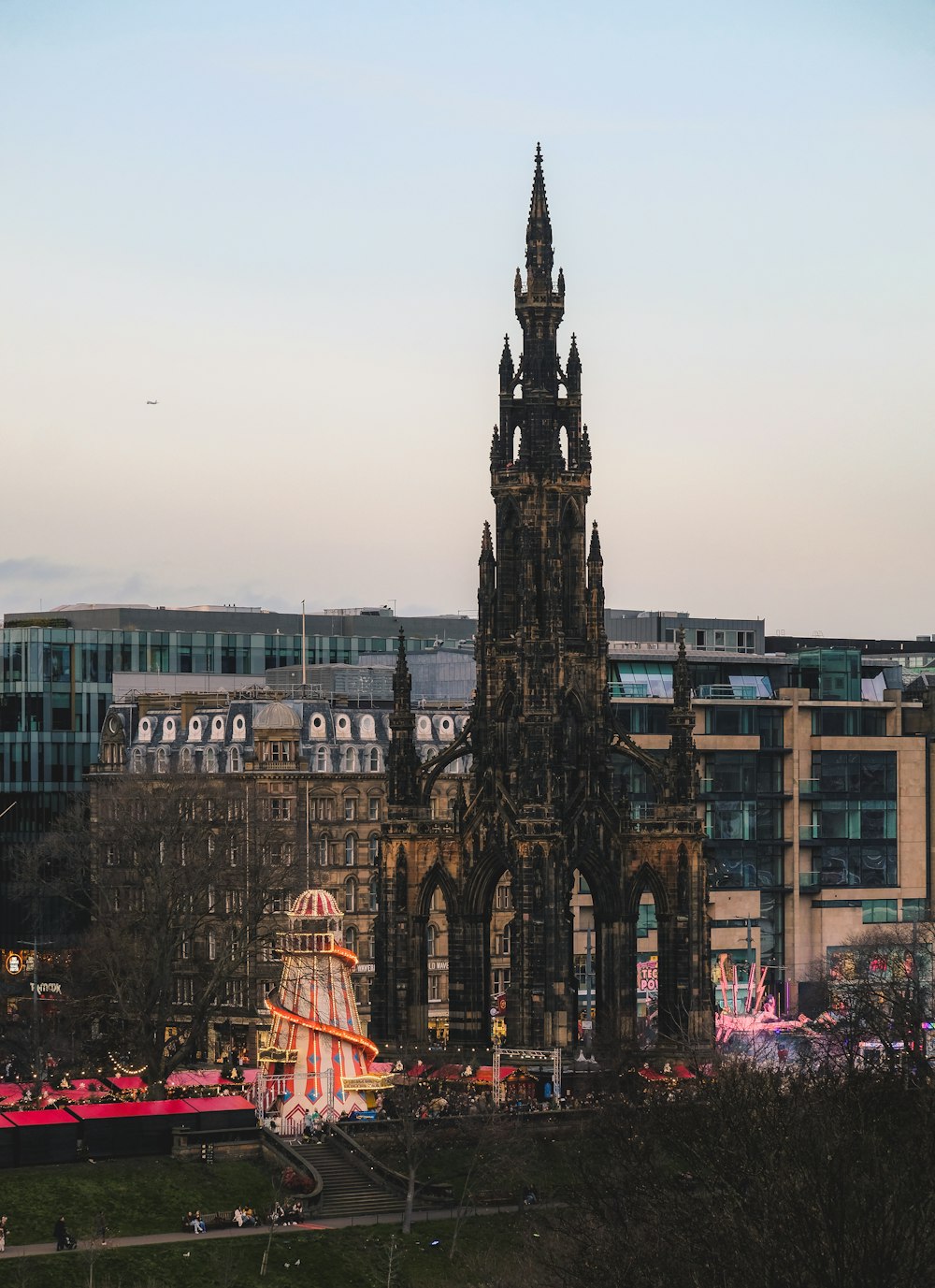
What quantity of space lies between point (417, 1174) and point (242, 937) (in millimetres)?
23049

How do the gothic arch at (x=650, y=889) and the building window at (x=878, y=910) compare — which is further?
the building window at (x=878, y=910)

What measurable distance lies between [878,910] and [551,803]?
255 feet

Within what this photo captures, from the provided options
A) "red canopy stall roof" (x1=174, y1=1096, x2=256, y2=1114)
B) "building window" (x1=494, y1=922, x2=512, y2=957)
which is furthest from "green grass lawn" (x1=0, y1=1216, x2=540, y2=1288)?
"building window" (x1=494, y1=922, x2=512, y2=957)

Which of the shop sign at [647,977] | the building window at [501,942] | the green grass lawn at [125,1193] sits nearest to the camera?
the green grass lawn at [125,1193]

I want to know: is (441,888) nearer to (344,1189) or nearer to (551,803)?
(551,803)

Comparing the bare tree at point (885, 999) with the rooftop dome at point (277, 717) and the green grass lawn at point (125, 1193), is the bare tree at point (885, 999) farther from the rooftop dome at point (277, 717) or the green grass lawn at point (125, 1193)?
the rooftop dome at point (277, 717)

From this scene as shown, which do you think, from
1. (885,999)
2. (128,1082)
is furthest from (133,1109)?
(885,999)

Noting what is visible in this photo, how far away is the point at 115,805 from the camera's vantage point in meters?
161

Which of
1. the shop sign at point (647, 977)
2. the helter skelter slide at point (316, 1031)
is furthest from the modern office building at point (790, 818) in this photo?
the helter skelter slide at point (316, 1031)

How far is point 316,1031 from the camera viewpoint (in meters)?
130

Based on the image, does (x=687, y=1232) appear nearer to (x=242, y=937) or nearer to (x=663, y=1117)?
(x=663, y=1117)

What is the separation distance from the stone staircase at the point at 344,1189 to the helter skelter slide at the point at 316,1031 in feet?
17.0

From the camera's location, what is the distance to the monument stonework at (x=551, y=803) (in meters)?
125

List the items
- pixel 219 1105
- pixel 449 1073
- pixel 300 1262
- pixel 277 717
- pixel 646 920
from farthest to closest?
1. pixel 646 920
2. pixel 277 717
3. pixel 449 1073
4. pixel 219 1105
5. pixel 300 1262
